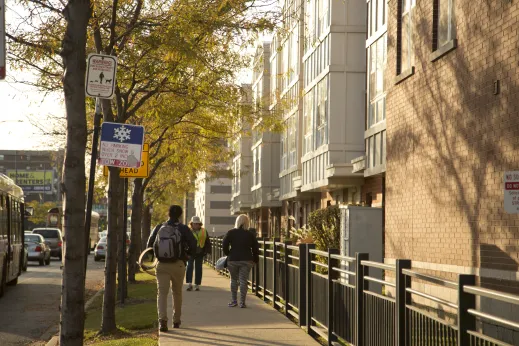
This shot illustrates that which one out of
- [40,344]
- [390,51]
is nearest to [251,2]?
[390,51]

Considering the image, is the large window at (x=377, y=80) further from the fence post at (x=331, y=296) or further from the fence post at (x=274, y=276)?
the fence post at (x=331, y=296)

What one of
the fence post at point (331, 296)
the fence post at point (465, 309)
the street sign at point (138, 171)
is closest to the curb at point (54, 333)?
the street sign at point (138, 171)

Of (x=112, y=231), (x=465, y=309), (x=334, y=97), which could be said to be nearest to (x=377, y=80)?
(x=334, y=97)

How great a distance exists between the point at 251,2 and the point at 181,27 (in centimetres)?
126

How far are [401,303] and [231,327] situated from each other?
5.52 metres

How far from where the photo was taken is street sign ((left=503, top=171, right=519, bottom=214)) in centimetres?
952

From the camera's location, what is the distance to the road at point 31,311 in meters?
15.0

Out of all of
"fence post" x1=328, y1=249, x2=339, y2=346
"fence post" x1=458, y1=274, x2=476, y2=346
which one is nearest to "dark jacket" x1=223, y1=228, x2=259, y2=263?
"fence post" x1=328, y1=249, x2=339, y2=346

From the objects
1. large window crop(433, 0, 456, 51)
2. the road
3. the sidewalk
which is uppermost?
large window crop(433, 0, 456, 51)

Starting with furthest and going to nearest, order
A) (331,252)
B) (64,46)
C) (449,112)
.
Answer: (449,112) → (331,252) → (64,46)

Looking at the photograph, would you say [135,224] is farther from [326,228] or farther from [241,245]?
[241,245]

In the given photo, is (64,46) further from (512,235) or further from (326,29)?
(326,29)

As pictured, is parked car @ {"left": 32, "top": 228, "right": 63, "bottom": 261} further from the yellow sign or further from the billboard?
the yellow sign

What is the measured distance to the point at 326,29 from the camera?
28.5 metres
